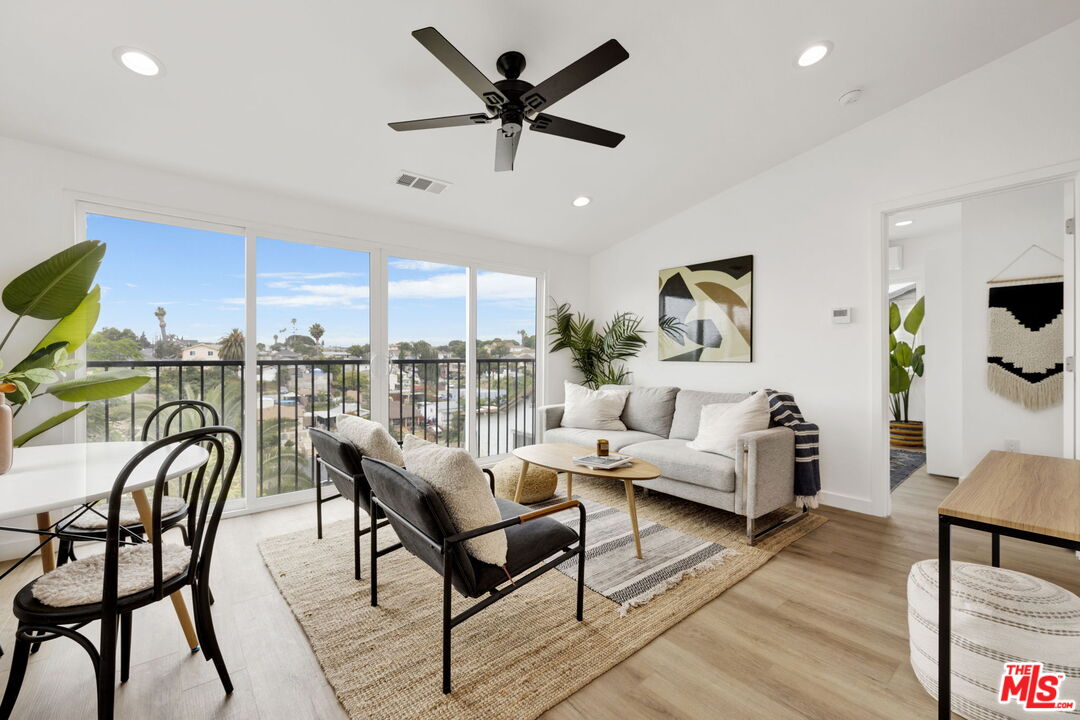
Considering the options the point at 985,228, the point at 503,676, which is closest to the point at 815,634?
the point at 503,676

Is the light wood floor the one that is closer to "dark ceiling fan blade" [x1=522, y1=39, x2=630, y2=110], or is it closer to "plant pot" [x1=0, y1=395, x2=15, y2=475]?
"plant pot" [x1=0, y1=395, x2=15, y2=475]

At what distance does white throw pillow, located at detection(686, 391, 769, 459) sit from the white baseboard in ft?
2.96

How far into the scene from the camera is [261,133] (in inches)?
106

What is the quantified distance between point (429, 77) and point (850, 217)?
3.08 metres

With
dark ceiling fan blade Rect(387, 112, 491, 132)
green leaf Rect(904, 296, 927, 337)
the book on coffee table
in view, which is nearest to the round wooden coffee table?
the book on coffee table

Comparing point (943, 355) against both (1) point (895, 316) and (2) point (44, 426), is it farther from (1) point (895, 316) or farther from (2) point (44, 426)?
(2) point (44, 426)

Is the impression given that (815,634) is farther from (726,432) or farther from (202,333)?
(202,333)

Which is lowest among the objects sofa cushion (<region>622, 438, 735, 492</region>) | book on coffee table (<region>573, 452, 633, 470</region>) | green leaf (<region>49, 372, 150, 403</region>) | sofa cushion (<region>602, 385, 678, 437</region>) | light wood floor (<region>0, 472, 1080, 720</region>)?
light wood floor (<region>0, 472, 1080, 720</region>)

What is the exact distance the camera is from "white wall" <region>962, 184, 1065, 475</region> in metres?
3.35

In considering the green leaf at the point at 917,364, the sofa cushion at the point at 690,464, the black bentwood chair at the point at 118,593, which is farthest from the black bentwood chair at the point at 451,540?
the green leaf at the point at 917,364

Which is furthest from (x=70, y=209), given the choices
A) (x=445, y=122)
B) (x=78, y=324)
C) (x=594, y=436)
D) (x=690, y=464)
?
(x=690, y=464)

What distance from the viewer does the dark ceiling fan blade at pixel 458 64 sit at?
66.0 inches

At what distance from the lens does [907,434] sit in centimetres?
539

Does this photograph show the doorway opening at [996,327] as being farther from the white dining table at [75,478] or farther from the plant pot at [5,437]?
the plant pot at [5,437]
